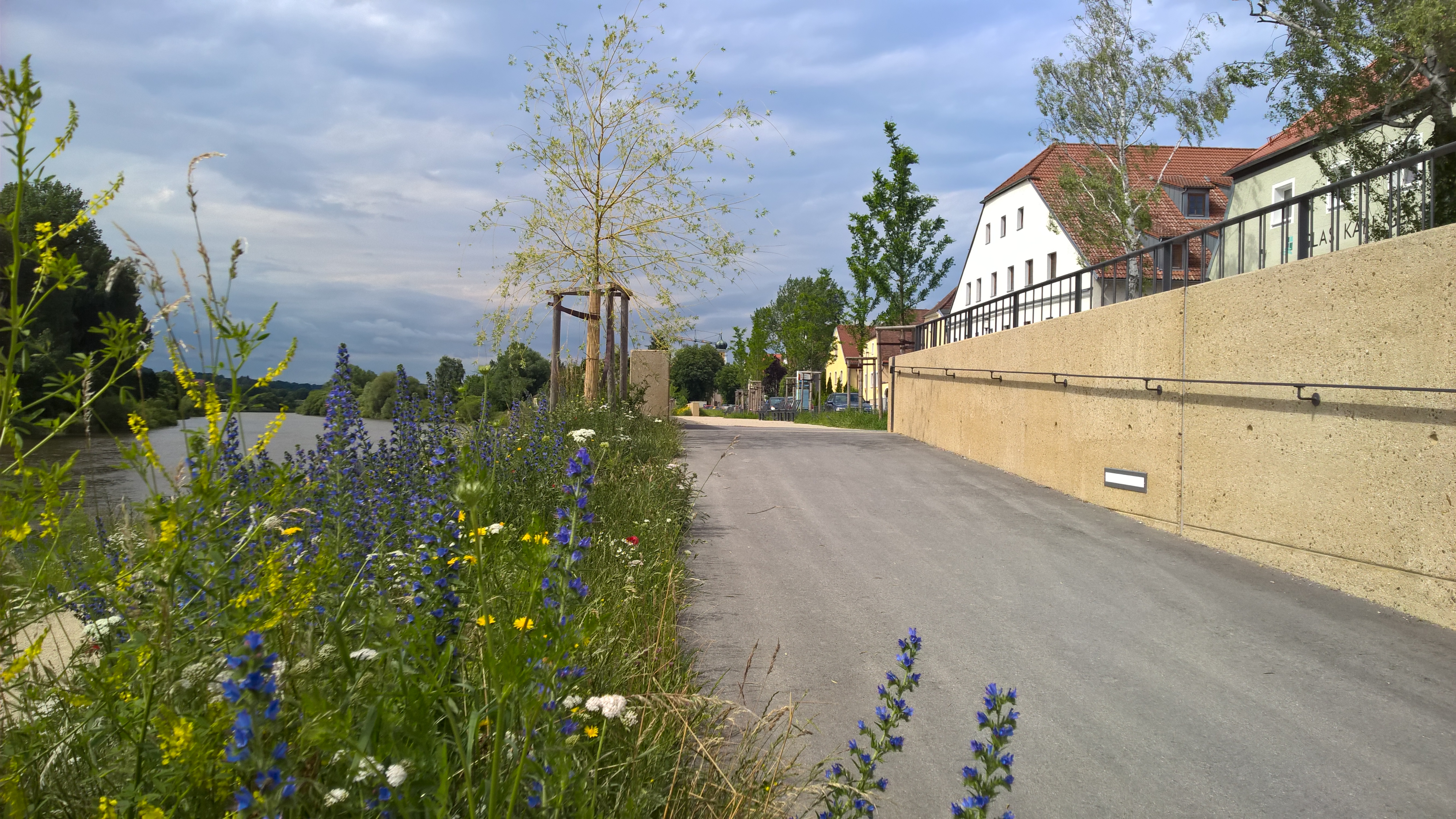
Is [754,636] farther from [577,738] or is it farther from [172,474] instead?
[172,474]

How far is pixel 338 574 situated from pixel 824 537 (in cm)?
588

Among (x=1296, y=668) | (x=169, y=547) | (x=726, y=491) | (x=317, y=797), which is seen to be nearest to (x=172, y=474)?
(x=169, y=547)

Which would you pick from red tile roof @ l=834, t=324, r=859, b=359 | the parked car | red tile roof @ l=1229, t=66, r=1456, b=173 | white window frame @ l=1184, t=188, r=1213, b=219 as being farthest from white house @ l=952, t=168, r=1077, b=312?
red tile roof @ l=834, t=324, r=859, b=359

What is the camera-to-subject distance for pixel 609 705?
7.60ft

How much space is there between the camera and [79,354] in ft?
6.21

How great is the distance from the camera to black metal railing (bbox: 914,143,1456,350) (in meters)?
6.28

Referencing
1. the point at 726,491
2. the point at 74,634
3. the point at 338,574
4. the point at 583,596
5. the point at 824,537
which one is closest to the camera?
the point at 583,596

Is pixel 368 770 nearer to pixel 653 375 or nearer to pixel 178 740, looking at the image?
pixel 178 740

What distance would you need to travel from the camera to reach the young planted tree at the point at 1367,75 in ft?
47.2

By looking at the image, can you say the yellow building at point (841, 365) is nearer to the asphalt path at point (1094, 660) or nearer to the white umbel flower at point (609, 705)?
the asphalt path at point (1094, 660)

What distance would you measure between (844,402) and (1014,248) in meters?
11.7

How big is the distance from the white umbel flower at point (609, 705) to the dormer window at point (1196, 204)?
39.1 metres

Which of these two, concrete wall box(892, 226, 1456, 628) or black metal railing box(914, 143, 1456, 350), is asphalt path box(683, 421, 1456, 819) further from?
black metal railing box(914, 143, 1456, 350)

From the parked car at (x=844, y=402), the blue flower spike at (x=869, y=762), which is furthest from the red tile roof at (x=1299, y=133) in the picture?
the blue flower spike at (x=869, y=762)
